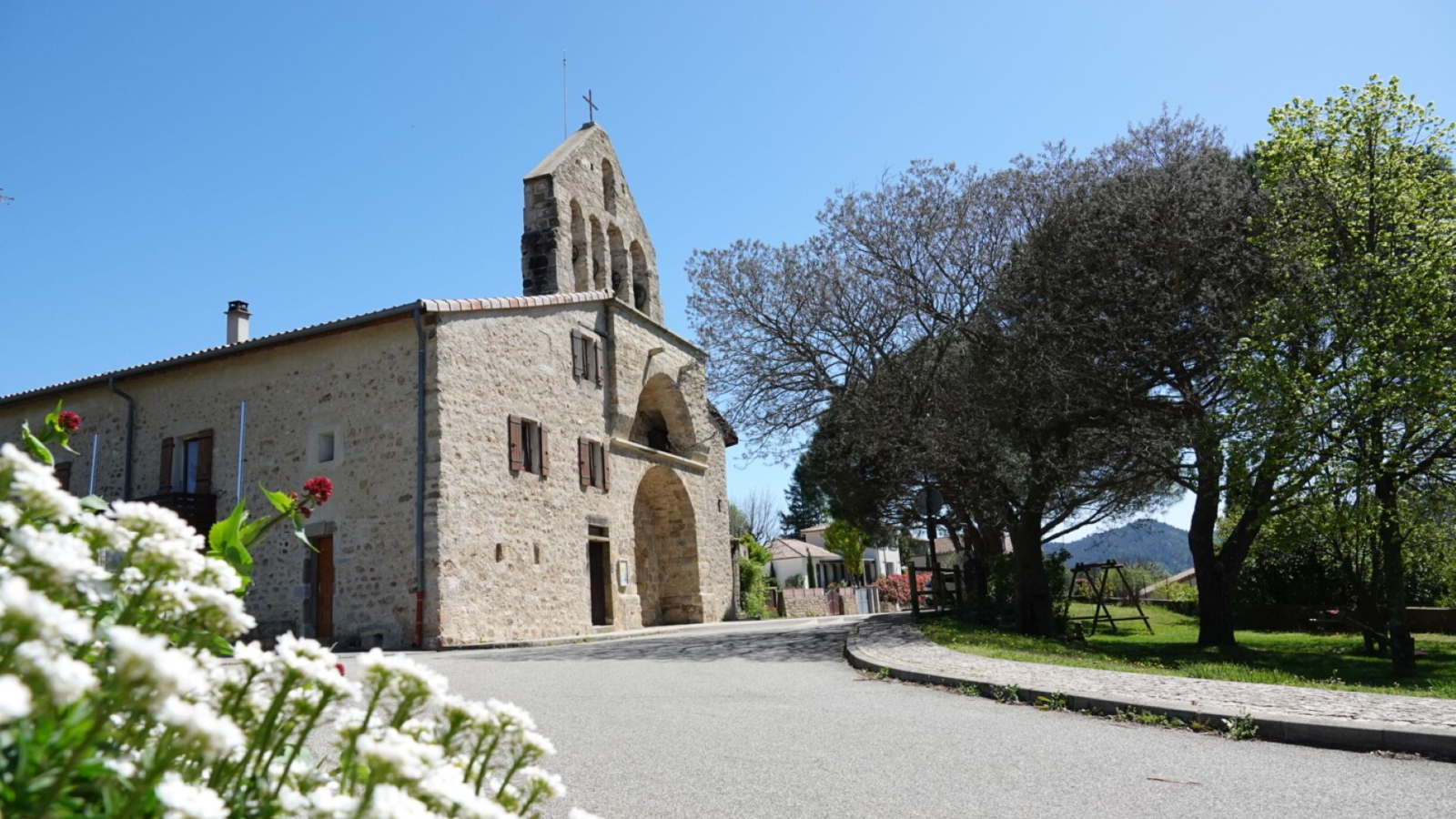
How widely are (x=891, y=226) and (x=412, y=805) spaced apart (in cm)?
1776

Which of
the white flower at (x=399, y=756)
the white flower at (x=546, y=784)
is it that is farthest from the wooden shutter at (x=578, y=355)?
the white flower at (x=399, y=756)

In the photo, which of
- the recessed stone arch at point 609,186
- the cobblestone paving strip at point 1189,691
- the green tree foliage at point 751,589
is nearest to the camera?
the cobblestone paving strip at point 1189,691

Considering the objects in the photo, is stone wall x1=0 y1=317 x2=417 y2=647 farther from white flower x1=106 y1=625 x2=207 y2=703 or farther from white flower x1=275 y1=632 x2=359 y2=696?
white flower x1=106 y1=625 x2=207 y2=703

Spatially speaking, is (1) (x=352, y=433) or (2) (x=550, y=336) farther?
(2) (x=550, y=336)

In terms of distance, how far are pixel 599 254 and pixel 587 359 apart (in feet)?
10.9

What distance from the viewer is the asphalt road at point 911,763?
4492 millimetres

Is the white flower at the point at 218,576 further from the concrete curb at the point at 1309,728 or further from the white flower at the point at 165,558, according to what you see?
the concrete curb at the point at 1309,728

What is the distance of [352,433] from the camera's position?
652 inches

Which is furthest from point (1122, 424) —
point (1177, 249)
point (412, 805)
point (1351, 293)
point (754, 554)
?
point (754, 554)

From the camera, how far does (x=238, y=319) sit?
22.6 metres

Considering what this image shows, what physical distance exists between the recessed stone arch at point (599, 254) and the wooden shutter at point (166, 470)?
9.12 m

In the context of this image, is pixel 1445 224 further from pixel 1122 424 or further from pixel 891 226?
pixel 891 226

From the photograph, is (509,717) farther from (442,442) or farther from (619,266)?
(619,266)

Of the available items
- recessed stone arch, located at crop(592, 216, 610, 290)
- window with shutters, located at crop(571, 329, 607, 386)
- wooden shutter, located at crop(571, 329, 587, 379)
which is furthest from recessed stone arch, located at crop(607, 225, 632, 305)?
wooden shutter, located at crop(571, 329, 587, 379)
